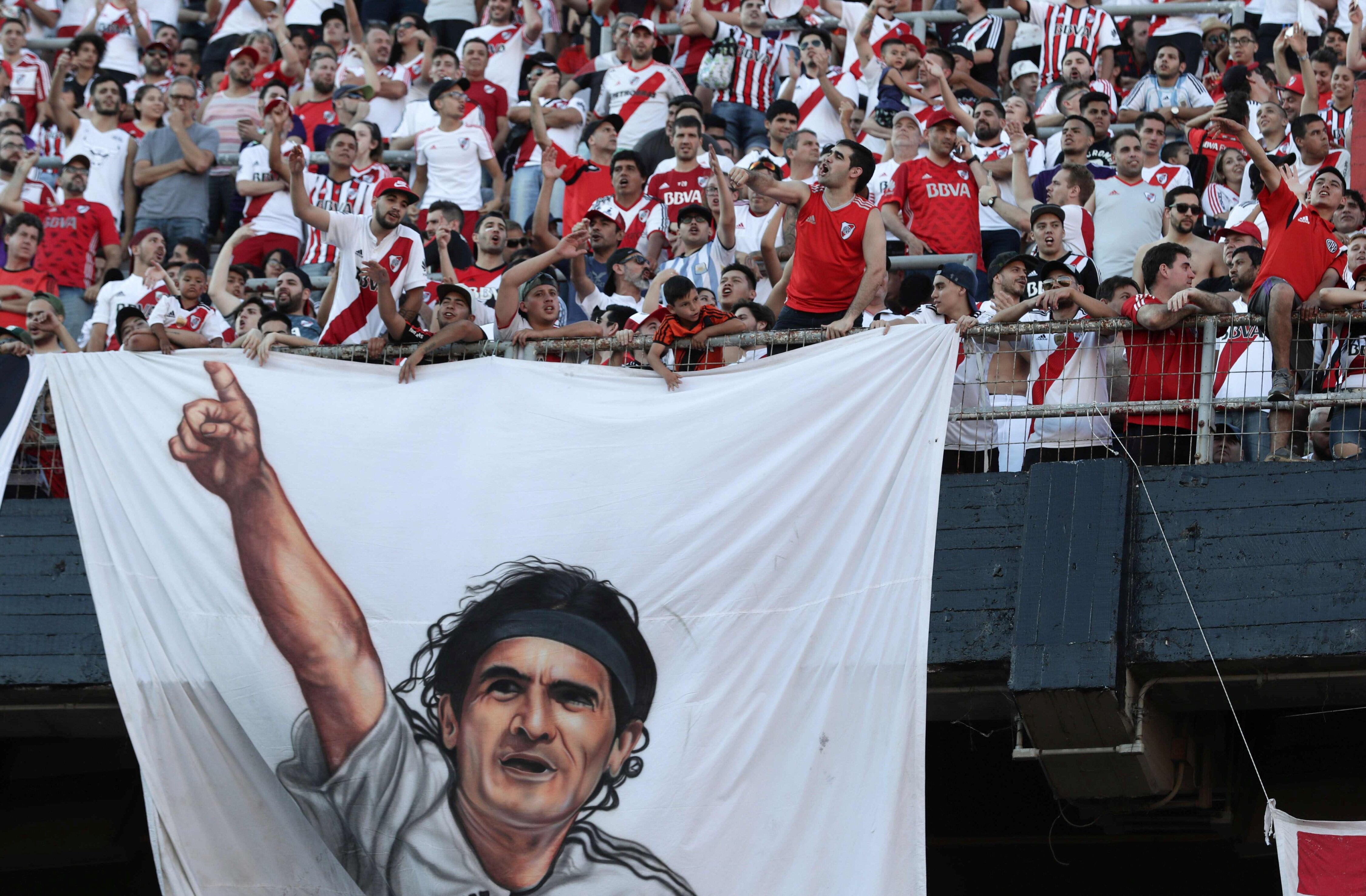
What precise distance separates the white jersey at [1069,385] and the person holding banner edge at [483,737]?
219cm

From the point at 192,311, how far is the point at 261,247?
6.87ft

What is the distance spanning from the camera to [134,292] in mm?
13219

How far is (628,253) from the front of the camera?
41.4ft

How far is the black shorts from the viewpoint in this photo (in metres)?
8.73

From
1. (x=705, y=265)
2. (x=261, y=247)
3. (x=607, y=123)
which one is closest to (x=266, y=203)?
(x=261, y=247)

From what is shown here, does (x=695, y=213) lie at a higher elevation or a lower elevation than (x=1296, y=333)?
higher

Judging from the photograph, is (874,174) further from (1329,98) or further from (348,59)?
(348,59)

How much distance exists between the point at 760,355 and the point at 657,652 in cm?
209

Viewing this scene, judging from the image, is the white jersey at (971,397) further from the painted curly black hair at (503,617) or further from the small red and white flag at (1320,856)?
the small red and white flag at (1320,856)

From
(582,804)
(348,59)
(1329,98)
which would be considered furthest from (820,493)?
(348,59)

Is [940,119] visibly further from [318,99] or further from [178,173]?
[178,173]

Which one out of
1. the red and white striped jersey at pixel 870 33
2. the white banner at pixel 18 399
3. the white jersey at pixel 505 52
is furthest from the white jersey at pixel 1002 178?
the white banner at pixel 18 399

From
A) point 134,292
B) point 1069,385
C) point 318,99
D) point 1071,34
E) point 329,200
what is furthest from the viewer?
point 318,99

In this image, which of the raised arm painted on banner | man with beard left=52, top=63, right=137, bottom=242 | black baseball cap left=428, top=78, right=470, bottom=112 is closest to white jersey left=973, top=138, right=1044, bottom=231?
black baseball cap left=428, top=78, right=470, bottom=112
